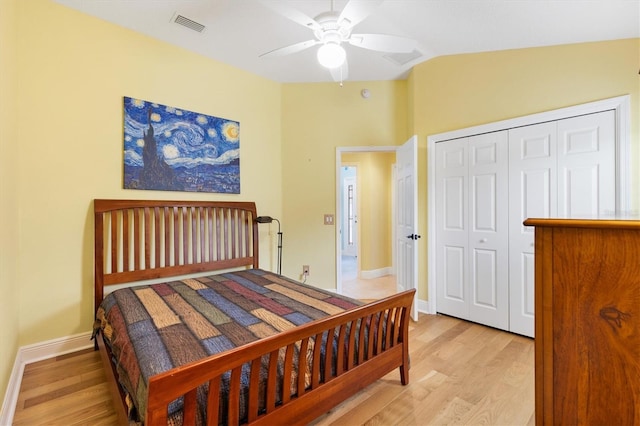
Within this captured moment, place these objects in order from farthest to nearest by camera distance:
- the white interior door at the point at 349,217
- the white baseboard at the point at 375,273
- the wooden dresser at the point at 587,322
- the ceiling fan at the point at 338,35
→ 1. the white interior door at the point at 349,217
2. the white baseboard at the point at 375,273
3. the ceiling fan at the point at 338,35
4. the wooden dresser at the point at 587,322

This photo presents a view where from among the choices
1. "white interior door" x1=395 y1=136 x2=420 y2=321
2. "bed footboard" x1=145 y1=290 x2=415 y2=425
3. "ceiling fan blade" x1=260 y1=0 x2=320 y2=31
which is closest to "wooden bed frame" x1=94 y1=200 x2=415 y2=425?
"bed footboard" x1=145 y1=290 x2=415 y2=425

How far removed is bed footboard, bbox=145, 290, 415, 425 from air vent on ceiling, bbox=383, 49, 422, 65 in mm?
2497

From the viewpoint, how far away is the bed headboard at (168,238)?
2436 mm

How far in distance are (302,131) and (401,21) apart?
1676mm

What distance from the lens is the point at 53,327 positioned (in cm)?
224

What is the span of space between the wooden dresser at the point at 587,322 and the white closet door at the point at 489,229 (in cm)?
214

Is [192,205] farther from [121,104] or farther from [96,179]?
[121,104]

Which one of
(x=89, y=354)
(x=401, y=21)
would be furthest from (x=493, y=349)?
(x=89, y=354)

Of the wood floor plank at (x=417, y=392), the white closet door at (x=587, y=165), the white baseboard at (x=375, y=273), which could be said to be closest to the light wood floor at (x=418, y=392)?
the wood floor plank at (x=417, y=392)

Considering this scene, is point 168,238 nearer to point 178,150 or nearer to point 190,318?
point 178,150

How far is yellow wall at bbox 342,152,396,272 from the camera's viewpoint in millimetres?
5109

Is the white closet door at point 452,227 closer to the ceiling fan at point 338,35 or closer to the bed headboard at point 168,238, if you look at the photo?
the ceiling fan at point 338,35

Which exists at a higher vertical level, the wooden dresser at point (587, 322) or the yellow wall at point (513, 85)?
the yellow wall at point (513, 85)

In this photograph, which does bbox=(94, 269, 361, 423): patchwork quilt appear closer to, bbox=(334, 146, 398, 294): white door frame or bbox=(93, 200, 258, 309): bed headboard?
bbox=(93, 200, 258, 309): bed headboard
